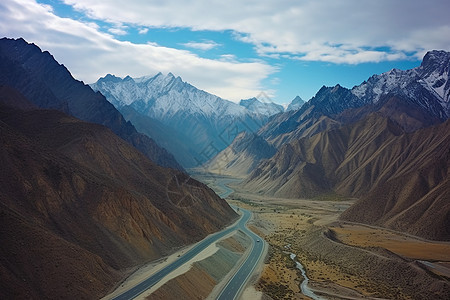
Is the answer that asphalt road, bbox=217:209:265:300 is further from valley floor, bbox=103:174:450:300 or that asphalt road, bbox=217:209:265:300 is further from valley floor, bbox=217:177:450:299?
valley floor, bbox=217:177:450:299

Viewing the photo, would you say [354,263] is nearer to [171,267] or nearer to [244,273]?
[244,273]

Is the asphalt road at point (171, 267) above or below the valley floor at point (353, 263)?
above

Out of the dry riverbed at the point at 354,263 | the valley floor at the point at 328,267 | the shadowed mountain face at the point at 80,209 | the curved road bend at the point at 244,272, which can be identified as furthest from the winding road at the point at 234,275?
the shadowed mountain face at the point at 80,209

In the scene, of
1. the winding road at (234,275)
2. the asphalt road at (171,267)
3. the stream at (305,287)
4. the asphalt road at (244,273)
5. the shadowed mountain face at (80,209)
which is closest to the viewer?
the shadowed mountain face at (80,209)

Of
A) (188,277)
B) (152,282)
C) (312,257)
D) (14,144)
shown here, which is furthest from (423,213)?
(14,144)

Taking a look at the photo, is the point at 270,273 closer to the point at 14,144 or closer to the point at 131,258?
the point at 131,258

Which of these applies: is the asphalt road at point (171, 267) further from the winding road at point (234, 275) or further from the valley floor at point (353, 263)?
the valley floor at point (353, 263)
